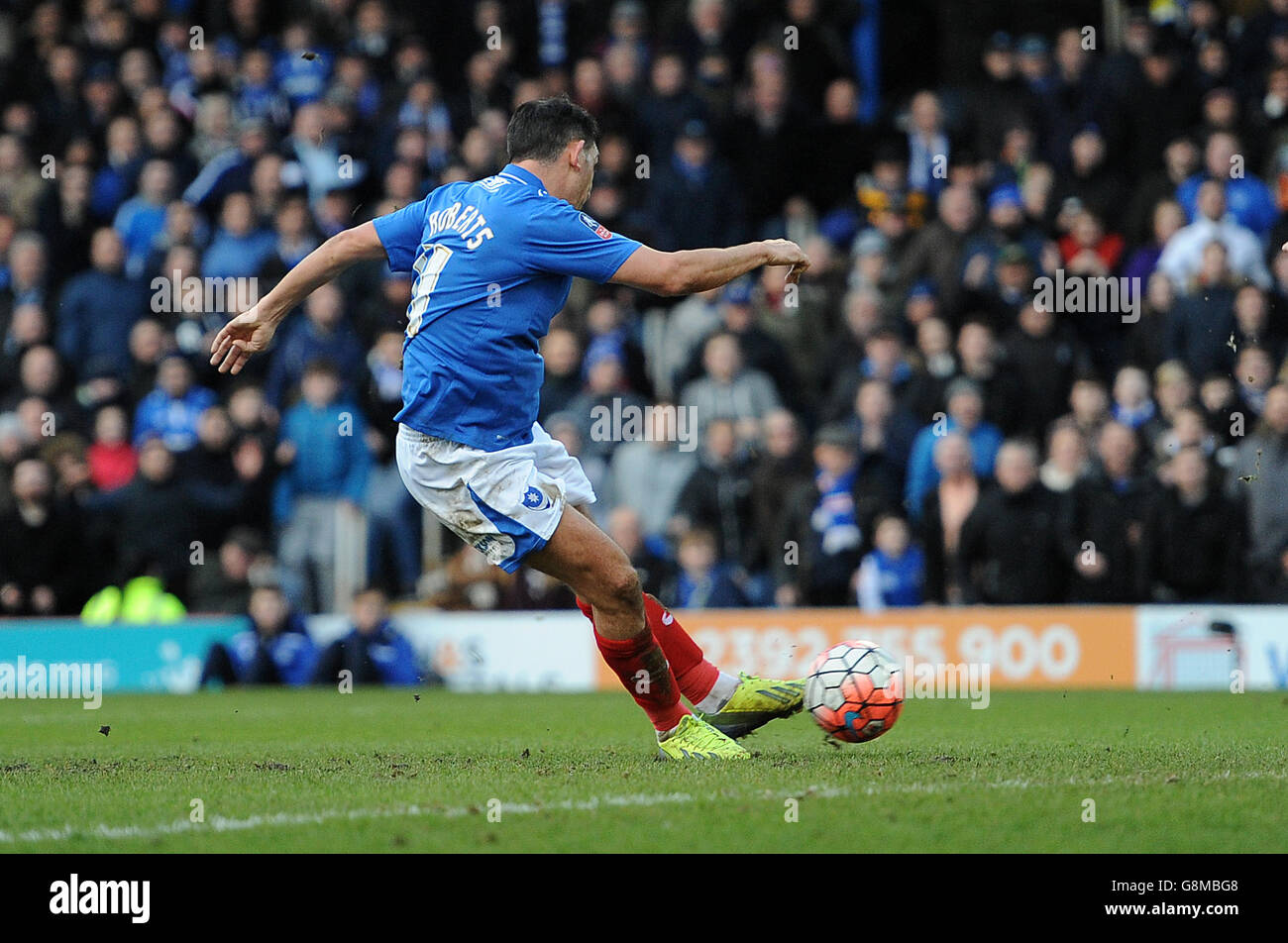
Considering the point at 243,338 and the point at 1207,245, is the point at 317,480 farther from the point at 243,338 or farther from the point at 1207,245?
the point at 243,338

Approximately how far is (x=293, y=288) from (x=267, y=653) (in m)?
6.73

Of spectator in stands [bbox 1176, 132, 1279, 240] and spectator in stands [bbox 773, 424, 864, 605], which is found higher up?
spectator in stands [bbox 1176, 132, 1279, 240]

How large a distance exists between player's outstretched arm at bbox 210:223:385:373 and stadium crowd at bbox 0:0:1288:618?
613 centimetres

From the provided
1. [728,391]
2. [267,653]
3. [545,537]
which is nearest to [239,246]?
[267,653]

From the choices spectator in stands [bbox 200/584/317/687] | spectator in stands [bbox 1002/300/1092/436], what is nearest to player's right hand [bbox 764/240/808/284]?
spectator in stands [bbox 1002/300/1092/436]

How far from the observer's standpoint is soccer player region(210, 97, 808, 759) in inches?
258

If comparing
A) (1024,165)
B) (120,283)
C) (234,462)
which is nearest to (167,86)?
(120,283)

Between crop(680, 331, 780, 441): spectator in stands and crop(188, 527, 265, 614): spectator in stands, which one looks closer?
crop(680, 331, 780, 441): spectator in stands

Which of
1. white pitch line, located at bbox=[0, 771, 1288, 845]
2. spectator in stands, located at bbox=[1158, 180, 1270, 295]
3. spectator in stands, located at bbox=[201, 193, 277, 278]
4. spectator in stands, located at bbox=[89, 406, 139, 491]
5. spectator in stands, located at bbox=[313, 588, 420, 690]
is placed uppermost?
spectator in stands, located at bbox=[201, 193, 277, 278]

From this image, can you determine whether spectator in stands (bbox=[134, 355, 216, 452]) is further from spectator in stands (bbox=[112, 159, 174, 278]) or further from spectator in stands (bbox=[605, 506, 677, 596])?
spectator in stands (bbox=[605, 506, 677, 596])

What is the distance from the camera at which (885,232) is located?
574 inches

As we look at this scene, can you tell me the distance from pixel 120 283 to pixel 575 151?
9042 millimetres

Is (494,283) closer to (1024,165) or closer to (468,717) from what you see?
(468,717)

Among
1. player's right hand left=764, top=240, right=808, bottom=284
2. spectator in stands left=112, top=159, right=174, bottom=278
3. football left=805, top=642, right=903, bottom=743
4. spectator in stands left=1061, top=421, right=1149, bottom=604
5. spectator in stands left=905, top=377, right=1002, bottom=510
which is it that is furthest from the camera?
spectator in stands left=112, top=159, right=174, bottom=278
